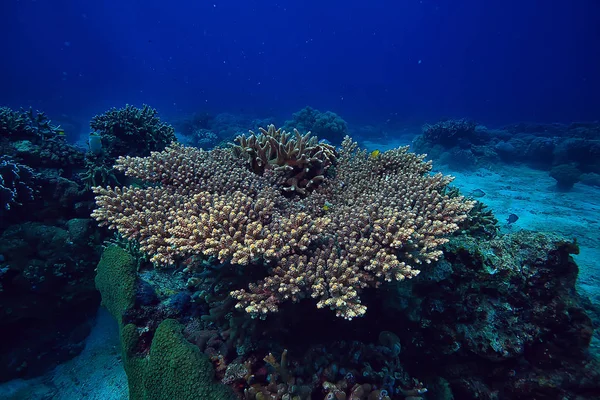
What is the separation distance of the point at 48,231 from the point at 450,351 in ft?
22.4

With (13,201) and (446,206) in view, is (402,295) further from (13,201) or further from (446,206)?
(13,201)

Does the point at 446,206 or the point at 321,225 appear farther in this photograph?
the point at 446,206

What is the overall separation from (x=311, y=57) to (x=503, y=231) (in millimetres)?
124184

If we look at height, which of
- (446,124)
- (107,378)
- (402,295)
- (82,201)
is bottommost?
(107,378)

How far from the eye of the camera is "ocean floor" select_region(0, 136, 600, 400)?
187 inches

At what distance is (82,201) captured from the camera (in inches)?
230

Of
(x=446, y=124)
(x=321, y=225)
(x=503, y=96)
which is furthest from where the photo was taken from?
(x=503, y=96)

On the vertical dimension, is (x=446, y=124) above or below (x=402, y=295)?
above

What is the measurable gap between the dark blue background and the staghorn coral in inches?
1357

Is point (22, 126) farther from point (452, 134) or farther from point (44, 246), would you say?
point (452, 134)

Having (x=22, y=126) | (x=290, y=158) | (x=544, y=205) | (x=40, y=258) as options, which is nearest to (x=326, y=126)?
(x=544, y=205)

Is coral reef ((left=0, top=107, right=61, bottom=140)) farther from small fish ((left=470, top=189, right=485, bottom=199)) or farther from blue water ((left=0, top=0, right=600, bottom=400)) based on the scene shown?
small fish ((left=470, top=189, right=485, bottom=199))

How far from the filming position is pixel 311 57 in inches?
4599

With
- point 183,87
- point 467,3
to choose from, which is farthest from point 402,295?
point 467,3
